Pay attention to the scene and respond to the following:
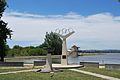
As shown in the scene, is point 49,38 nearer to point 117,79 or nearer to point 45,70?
point 45,70

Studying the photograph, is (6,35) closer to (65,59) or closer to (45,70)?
(65,59)

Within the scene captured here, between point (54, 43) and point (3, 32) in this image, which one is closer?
point (3, 32)

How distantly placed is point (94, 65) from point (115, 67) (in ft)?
16.9

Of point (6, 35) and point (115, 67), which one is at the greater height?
point (6, 35)

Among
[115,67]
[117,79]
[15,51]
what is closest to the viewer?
[117,79]

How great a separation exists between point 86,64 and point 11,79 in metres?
23.3

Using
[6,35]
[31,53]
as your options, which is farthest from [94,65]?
[31,53]

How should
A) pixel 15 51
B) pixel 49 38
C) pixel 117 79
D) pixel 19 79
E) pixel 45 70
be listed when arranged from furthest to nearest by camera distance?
pixel 49 38 → pixel 15 51 → pixel 45 70 → pixel 117 79 → pixel 19 79

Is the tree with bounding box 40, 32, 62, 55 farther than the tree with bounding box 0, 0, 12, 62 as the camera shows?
Yes

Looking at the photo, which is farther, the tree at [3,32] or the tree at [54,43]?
the tree at [54,43]

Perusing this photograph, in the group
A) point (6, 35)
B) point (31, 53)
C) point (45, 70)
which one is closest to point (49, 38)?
point (31, 53)

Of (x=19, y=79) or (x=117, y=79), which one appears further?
(x=117, y=79)

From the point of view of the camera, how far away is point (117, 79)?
27.9 meters

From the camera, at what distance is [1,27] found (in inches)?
2375
